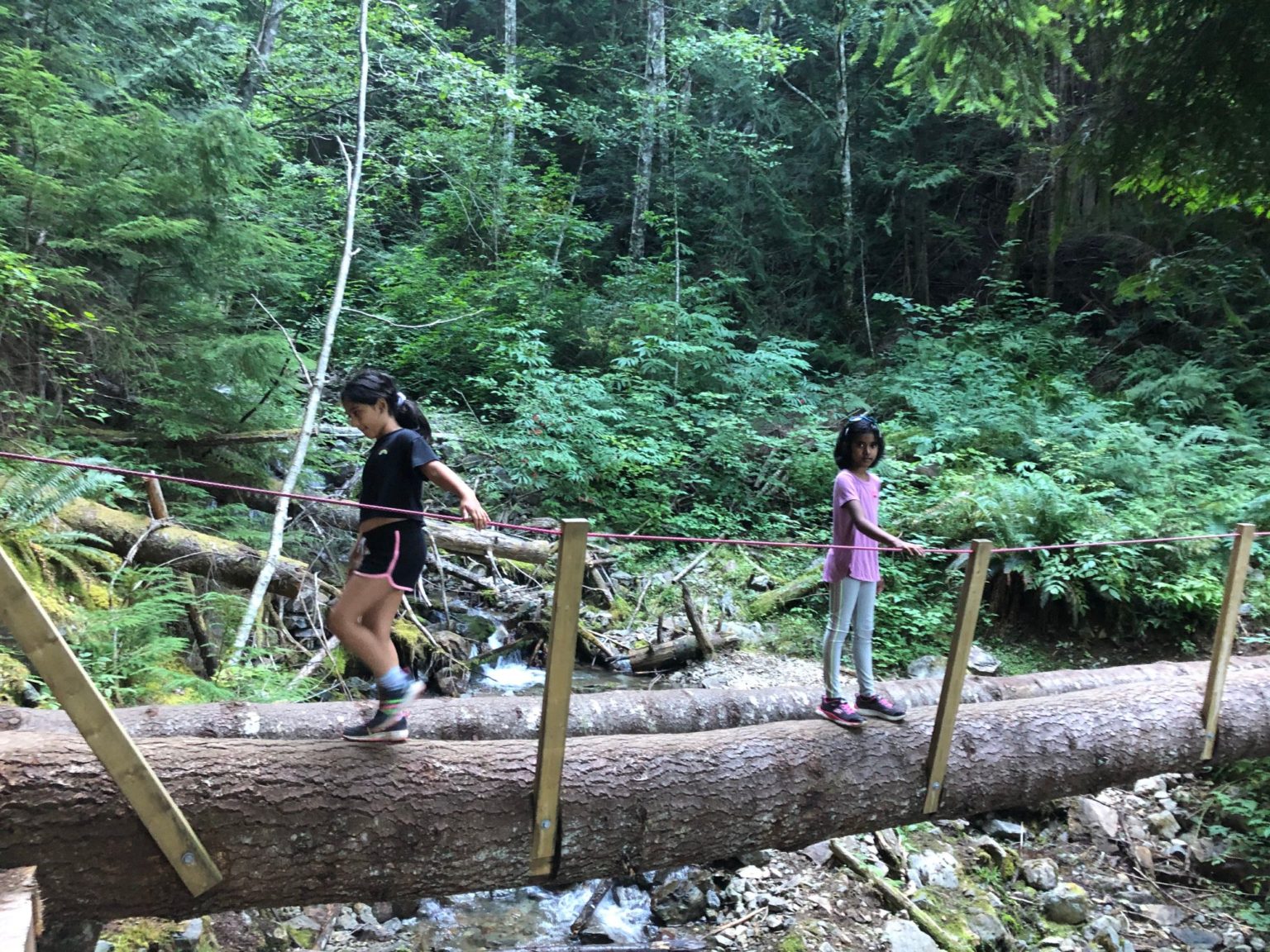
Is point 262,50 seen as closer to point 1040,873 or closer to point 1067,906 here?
point 1040,873

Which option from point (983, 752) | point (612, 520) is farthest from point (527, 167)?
point (983, 752)

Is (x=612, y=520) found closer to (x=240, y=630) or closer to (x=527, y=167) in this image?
(x=240, y=630)

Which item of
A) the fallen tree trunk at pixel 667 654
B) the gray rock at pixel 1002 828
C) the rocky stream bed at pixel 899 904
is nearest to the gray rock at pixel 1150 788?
the rocky stream bed at pixel 899 904

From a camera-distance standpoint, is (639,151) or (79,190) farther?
(639,151)

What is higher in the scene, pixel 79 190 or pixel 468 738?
pixel 79 190

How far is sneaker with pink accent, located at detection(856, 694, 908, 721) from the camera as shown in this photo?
3.81 meters

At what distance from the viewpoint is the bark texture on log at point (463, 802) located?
2389 mm

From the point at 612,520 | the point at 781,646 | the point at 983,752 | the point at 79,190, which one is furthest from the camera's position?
the point at 612,520

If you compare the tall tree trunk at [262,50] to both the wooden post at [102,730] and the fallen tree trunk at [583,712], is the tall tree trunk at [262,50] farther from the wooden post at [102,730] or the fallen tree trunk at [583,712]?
the wooden post at [102,730]

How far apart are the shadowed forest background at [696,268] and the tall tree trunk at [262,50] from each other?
0.22 feet

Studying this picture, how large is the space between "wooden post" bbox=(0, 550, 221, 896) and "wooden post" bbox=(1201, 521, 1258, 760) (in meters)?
5.21

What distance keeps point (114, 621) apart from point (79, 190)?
14.3 feet

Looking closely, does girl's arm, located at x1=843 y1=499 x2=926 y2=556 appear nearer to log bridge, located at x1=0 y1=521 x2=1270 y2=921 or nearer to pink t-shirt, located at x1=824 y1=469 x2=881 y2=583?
pink t-shirt, located at x1=824 y1=469 x2=881 y2=583

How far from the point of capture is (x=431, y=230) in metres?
17.1
